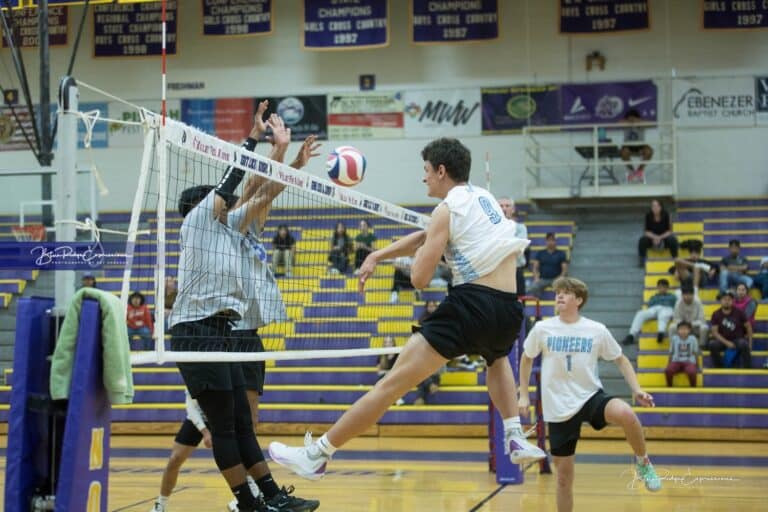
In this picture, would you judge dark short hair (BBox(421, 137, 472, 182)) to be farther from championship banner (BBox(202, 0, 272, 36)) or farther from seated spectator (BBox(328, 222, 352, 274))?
championship banner (BBox(202, 0, 272, 36))

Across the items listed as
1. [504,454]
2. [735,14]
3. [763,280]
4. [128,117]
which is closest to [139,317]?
[128,117]

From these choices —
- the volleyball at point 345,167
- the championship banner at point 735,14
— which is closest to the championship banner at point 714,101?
the championship banner at point 735,14

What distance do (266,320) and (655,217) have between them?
13.4m

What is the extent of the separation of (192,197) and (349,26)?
15565 millimetres

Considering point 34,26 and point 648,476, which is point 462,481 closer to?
point 648,476

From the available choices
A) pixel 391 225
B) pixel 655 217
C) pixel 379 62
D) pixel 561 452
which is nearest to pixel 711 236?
pixel 655 217

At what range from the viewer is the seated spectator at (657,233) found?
18.5 m

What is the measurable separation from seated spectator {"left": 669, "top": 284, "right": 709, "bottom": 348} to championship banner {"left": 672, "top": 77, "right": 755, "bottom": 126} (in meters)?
5.98

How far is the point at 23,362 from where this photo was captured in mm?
4941

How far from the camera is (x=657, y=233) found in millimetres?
18781

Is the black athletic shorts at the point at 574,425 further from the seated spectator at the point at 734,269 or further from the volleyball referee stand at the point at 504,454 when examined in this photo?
the seated spectator at the point at 734,269

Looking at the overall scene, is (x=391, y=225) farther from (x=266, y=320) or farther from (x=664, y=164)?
(x=266, y=320)

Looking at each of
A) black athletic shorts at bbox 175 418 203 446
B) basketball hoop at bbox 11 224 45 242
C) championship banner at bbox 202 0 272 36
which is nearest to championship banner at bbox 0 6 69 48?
championship banner at bbox 202 0 272 36

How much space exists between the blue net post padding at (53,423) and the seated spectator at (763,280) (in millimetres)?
14133
